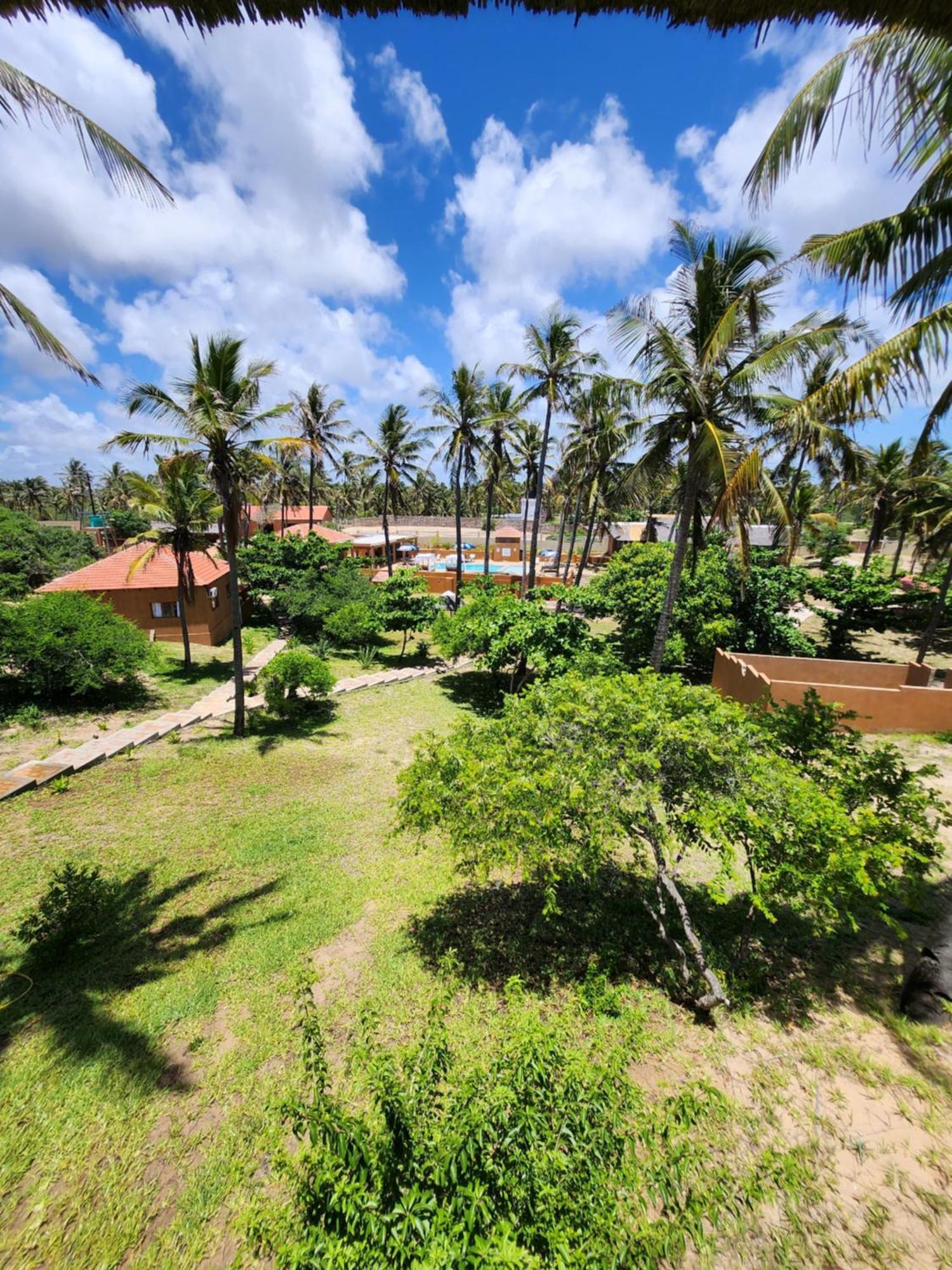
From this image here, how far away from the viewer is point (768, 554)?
2033cm

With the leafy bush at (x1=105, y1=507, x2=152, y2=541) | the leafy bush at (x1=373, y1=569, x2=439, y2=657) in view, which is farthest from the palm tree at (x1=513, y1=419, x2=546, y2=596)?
the leafy bush at (x1=105, y1=507, x2=152, y2=541)

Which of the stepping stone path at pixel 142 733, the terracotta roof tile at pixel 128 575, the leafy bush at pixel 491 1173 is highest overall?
the terracotta roof tile at pixel 128 575

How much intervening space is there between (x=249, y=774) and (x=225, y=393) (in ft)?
27.2

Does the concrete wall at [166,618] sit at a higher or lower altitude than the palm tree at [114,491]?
lower

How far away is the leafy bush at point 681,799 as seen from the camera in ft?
15.6

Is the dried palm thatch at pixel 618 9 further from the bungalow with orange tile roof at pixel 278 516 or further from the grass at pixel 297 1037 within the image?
the bungalow with orange tile roof at pixel 278 516

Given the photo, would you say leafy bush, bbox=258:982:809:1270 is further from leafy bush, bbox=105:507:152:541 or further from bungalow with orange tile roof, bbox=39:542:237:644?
leafy bush, bbox=105:507:152:541

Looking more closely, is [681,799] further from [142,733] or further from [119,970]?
[142,733]

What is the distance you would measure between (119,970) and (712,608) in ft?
55.6

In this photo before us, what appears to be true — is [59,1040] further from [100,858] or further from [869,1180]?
[869,1180]

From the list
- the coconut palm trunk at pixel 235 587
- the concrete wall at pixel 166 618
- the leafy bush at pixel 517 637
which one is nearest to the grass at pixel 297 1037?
the coconut palm trunk at pixel 235 587

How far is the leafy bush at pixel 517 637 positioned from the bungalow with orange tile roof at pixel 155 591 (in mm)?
10932

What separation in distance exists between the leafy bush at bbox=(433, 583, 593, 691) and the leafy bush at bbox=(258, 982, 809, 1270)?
35.5 feet

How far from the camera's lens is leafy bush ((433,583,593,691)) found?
14648 mm
